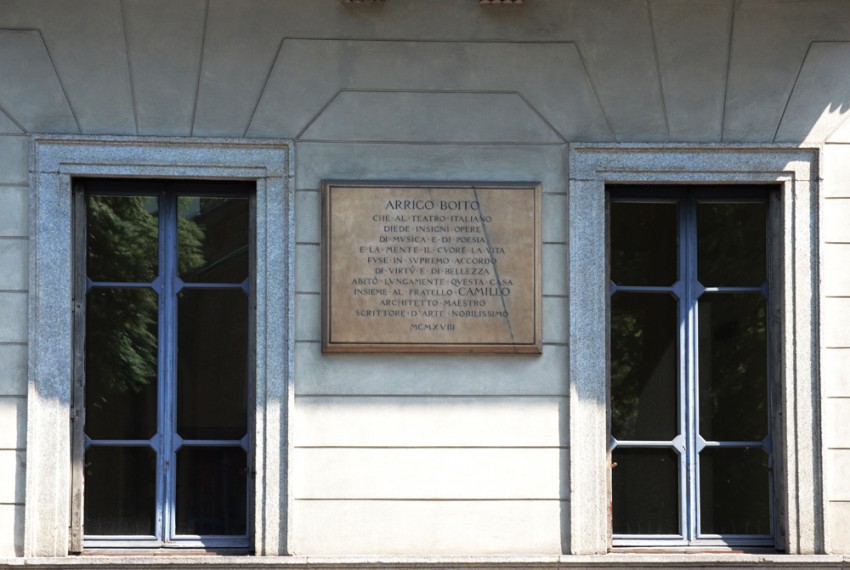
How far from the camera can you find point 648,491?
901 centimetres

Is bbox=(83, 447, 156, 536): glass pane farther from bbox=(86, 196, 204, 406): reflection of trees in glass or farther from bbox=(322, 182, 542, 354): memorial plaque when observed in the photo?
bbox=(322, 182, 542, 354): memorial plaque

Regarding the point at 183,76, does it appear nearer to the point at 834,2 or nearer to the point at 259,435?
the point at 259,435

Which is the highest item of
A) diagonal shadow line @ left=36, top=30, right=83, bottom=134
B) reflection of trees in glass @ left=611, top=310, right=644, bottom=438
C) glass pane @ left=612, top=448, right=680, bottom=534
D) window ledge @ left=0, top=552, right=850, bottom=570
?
diagonal shadow line @ left=36, top=30, right=83, bottom=134

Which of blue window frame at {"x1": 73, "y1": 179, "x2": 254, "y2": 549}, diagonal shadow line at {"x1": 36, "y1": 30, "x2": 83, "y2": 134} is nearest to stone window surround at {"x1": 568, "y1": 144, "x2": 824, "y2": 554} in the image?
blue window frame at {"x1": 73, "y1": 179, "x2": 254, "y2": 549}

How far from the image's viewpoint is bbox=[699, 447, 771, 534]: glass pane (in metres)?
9.00

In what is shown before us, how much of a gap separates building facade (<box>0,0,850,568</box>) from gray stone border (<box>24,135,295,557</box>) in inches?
0.7

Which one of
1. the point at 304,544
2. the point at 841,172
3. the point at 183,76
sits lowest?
the point at 304,544

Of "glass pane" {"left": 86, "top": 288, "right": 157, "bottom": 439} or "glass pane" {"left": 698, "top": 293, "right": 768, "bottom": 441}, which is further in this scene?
"glass pane" {"left": 698, "top": 293, "right": 768, "bottom": 441}

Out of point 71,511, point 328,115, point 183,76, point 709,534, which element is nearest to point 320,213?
point 328,115

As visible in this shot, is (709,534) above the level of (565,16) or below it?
below

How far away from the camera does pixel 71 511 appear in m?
8.74

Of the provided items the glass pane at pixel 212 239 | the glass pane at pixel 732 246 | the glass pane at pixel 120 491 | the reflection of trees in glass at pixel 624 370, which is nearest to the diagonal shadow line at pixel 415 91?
the glass pane at pixel 212 239

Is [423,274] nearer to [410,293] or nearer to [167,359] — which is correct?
[410,293]

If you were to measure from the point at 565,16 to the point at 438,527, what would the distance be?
11.0 feet
